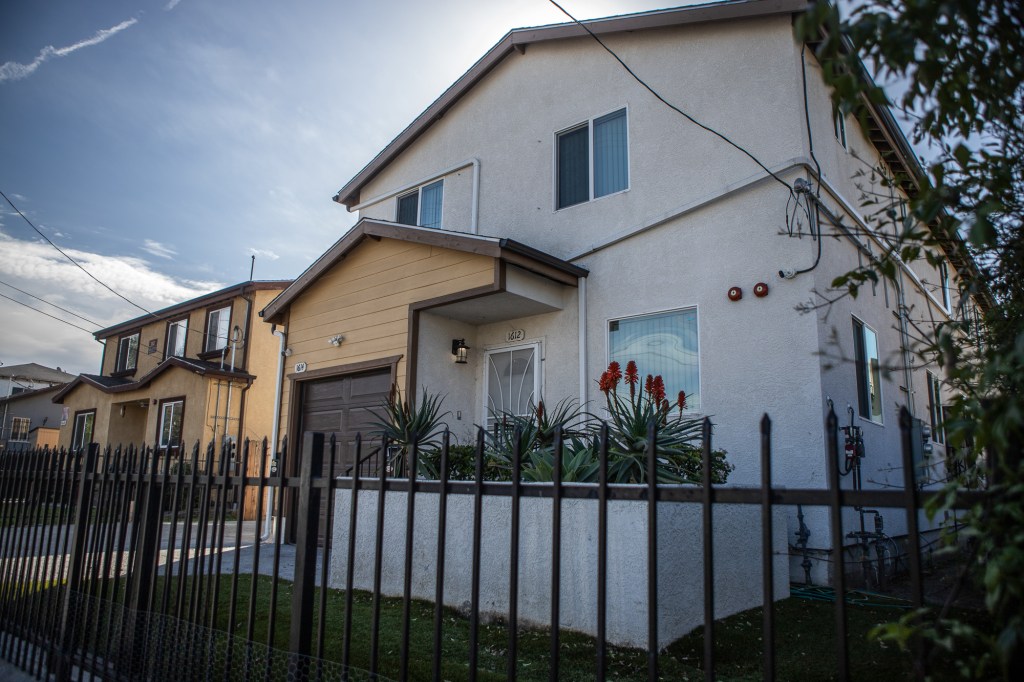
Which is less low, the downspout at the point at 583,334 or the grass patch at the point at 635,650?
the downspout at the point at 583,334

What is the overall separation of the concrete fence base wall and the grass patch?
0.48 ft

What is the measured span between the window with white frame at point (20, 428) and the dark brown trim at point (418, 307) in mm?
37220

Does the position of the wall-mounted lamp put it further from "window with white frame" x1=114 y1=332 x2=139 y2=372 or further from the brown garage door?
"window with white frame" x1=114 y1=332 x2=139 y2=372

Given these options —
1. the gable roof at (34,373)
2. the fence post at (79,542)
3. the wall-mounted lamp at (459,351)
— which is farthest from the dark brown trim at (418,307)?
the gable roof at (34,373)

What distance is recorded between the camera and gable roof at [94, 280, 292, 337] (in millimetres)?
21625

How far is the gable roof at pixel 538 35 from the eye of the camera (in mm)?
8336

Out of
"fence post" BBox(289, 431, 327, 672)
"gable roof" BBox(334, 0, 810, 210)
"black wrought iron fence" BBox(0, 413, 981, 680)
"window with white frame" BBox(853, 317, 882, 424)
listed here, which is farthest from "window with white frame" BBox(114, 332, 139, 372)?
"fence post" BBox(289, 431, 327, 672)

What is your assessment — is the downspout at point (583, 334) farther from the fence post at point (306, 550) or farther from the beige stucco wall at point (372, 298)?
the fence post at point (306, 550)

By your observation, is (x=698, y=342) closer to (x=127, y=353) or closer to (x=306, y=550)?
(x=306, y=550)

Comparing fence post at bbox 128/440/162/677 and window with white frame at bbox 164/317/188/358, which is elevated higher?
window with white frame at bbox 164/317/188/358

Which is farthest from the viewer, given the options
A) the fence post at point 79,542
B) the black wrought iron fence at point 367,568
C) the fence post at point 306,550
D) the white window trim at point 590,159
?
the white window trim at point 590,159

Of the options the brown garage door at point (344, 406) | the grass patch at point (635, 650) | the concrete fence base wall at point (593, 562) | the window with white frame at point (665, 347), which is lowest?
the grass patch at point (635, 650)

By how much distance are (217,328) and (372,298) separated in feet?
48.8

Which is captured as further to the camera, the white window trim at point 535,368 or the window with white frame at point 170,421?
the window with white frame at point 170,421
